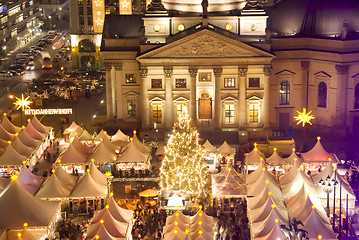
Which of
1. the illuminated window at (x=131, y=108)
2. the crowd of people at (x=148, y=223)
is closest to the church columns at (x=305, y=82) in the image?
the illuminated window at (x=131, y=108)

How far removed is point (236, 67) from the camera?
94750 millimetres

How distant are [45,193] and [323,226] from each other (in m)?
24.3

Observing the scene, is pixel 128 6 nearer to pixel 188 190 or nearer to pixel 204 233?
pixel 188 190

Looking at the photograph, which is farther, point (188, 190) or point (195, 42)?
point (195, 42)

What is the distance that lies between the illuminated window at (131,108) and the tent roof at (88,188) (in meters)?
25.7

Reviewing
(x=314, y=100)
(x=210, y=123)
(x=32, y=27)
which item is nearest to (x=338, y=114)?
(x=314, y=100)

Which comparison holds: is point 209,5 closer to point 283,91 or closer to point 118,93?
point 283,91

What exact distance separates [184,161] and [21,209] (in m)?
15.0

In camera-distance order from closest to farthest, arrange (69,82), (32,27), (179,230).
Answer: (179,230)
(69,82)
(32,27)

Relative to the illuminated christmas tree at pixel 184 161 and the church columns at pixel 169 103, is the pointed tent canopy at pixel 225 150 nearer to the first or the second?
the illuminated christmas tree at pixel 184 161

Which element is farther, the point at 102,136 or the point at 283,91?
the point at 283,91

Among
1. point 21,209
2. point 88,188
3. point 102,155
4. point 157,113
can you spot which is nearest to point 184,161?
point 88,188

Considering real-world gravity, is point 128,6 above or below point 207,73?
above

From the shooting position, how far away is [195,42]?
92.9 meters
